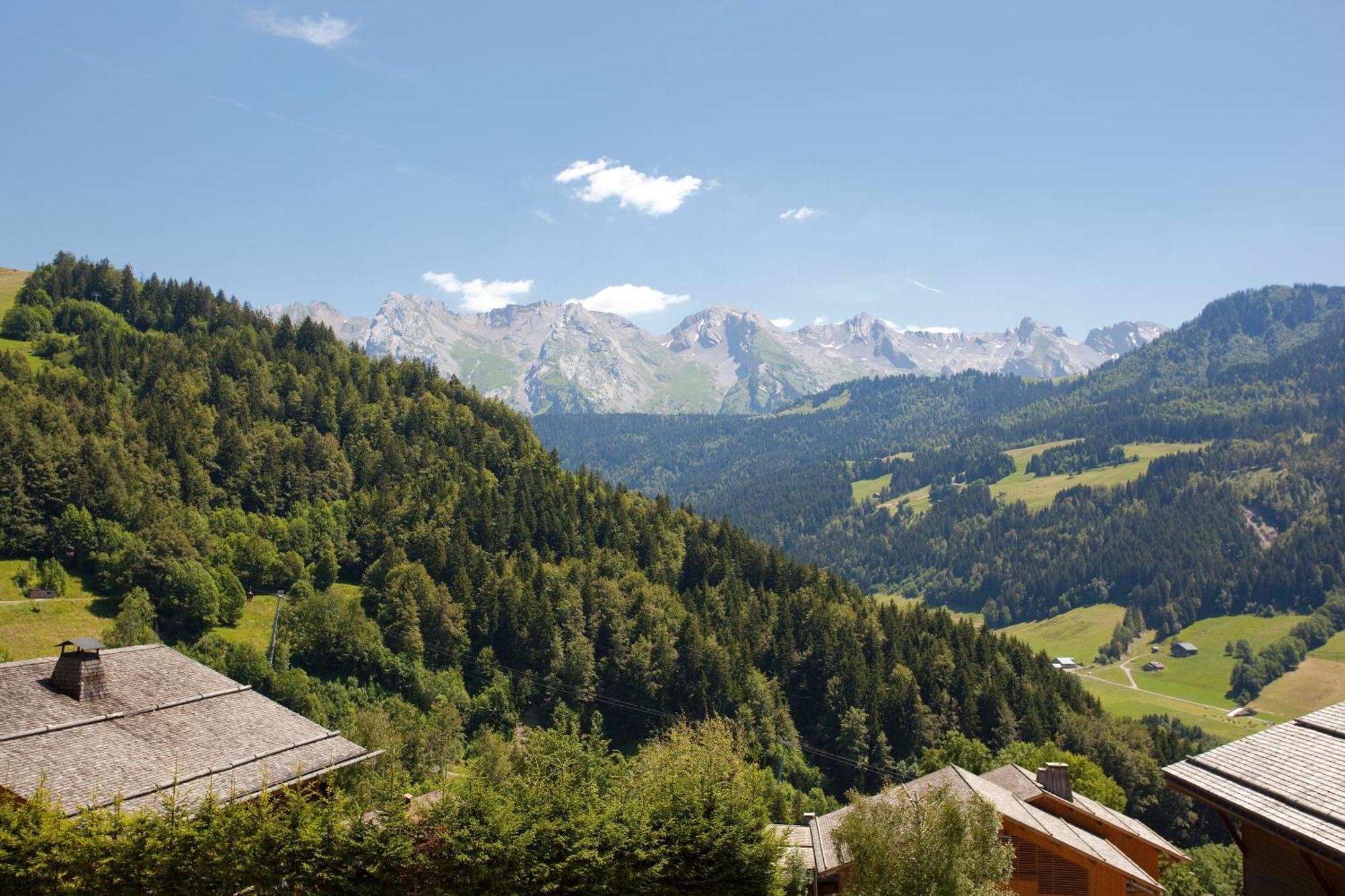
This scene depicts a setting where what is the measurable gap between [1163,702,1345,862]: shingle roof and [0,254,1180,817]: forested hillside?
227 ft

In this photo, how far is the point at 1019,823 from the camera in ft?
139

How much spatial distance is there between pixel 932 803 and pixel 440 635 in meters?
96.7

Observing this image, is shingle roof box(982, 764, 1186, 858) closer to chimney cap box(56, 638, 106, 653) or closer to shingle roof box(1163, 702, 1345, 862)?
shingle roof box(1163, 702, 1345, 862)

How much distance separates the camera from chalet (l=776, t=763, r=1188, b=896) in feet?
139

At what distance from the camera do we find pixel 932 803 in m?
29.9

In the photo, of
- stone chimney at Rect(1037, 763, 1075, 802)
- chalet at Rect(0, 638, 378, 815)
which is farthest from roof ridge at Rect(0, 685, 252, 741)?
stone chimney at Rect(1037, 763, 1075, 802)

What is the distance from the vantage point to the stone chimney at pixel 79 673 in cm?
3136

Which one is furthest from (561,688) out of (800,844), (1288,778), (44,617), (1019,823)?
(1288,778)

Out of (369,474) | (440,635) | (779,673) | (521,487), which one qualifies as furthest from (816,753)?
(369,474)

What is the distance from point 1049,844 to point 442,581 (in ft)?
328

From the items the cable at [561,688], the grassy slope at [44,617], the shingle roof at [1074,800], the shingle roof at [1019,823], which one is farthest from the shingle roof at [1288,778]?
the cable at [561,688]

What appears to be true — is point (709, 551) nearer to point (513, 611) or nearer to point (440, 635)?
point (513, 611)

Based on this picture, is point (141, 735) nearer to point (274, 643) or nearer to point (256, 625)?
point (274, 643)

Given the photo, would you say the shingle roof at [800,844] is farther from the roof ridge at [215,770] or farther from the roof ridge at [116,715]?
the roof ridge at [116,715]
